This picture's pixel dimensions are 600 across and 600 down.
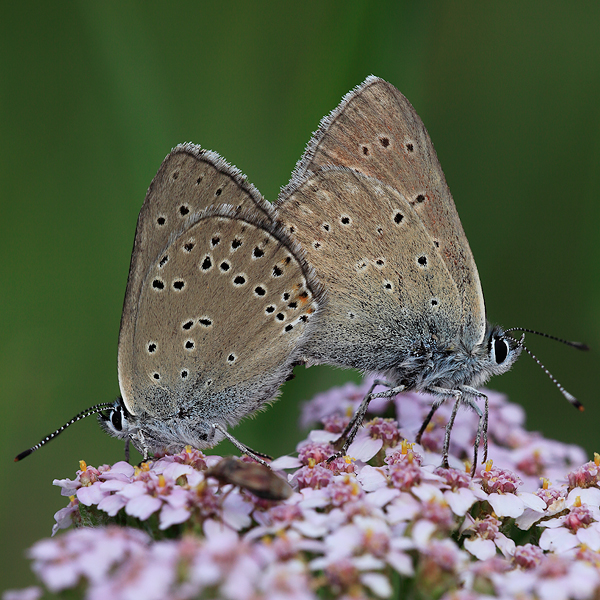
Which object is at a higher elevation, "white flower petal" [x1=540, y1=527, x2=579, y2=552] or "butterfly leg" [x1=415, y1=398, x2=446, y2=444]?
"butterfly leg" [x1=415, y1=398, x2=446, y2=444]

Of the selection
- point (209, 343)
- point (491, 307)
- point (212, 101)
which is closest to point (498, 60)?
point (491, 307)

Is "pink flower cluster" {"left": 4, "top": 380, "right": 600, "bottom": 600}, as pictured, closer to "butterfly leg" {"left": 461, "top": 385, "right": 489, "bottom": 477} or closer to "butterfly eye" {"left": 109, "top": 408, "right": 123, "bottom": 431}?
"butterfly leg" {"left": 461, "top": 385, "right": 489, "bottom": 477}

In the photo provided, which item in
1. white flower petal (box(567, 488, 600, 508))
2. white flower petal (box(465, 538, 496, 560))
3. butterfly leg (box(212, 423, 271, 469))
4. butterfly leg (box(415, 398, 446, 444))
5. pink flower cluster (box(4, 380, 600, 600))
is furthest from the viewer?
butterfly leg (box(415, 398, 446, 444))

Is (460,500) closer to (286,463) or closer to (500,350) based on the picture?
(286,463)

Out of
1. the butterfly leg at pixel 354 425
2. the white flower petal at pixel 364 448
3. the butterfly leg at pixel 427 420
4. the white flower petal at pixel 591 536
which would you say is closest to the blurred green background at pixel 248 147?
the butterfly leg at pixel 354 425

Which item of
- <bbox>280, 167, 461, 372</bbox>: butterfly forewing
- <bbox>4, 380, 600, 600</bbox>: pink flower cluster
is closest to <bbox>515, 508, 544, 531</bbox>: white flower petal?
<bbox>4, 380, 600, 600</bbox>: pink flower cluster

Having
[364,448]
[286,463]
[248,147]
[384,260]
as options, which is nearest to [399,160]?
[384,260]

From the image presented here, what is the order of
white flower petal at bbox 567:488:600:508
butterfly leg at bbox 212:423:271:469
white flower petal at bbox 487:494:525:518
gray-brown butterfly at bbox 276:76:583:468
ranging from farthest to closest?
gray-brown butterfly at bbox 276:76:583:468, butterfly leg at bbox 212:423:271:469, white flower petal at bbox 567:488:600:508, white flower petal at bbox 487:494:525:518
